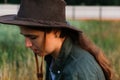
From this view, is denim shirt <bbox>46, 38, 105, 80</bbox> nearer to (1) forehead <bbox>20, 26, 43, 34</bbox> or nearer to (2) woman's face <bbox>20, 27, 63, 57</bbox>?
(2) woman's face <bbox>20, 27, 63, 57</bbox>

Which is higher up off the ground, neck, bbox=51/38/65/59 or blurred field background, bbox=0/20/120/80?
neck, bbox=51/38/65/59

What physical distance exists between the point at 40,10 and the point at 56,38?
184 mm

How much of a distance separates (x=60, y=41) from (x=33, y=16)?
22 cm

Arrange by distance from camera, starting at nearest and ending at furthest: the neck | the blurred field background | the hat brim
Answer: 1. the hat brim
2. the neck
3. the blurred field background

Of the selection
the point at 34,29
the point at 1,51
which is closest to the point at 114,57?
the point at 1,51

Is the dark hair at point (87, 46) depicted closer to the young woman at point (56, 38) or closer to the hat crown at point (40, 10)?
the young woman at point (56, 38)

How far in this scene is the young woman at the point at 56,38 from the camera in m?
3.27

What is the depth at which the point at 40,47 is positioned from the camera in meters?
3.31

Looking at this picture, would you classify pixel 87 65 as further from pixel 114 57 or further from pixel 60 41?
pixel 114 57

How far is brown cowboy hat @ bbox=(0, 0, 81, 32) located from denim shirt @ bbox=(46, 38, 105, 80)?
0.16 m

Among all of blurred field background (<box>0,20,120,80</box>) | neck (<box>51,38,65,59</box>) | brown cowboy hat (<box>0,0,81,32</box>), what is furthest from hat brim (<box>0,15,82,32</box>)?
blurred field background (<box>0,20,120,80</box>)

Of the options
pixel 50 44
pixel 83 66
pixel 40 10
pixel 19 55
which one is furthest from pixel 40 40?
pixel 19 55

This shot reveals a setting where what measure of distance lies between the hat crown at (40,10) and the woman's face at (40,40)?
78 mm

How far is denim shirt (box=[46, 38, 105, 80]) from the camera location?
10.7 ft
